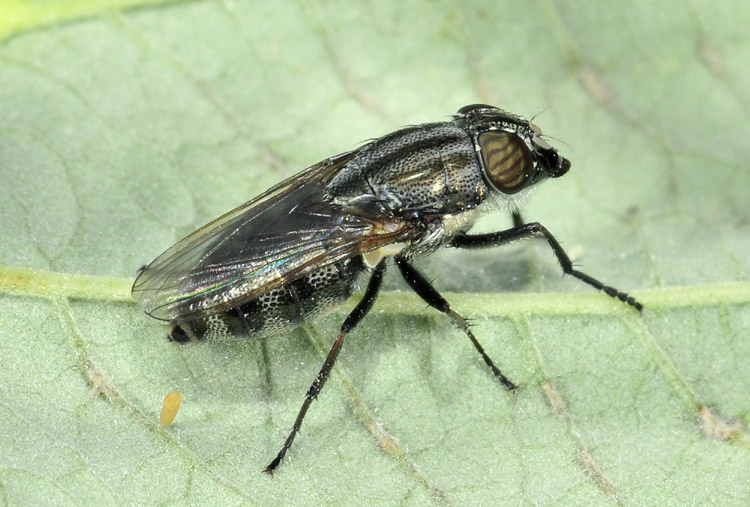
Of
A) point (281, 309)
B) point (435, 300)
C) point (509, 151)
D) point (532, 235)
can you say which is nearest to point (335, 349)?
point (281, 309)

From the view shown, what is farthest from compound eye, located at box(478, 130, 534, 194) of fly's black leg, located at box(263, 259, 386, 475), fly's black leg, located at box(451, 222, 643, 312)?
fly's black leg, located at box(263, 259, 386, 475)

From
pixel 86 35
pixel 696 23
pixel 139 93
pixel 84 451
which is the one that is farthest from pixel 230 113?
pixel 696 23

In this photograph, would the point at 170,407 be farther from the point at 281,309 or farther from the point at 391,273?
the point at 391,273

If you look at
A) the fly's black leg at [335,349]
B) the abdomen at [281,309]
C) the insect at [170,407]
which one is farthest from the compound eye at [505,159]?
the insect at [170,407]

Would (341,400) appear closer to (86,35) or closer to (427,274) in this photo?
(427,274)

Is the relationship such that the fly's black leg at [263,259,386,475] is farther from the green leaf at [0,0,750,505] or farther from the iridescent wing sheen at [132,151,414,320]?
the iridescent wing sheen at [132,151,414,320]
